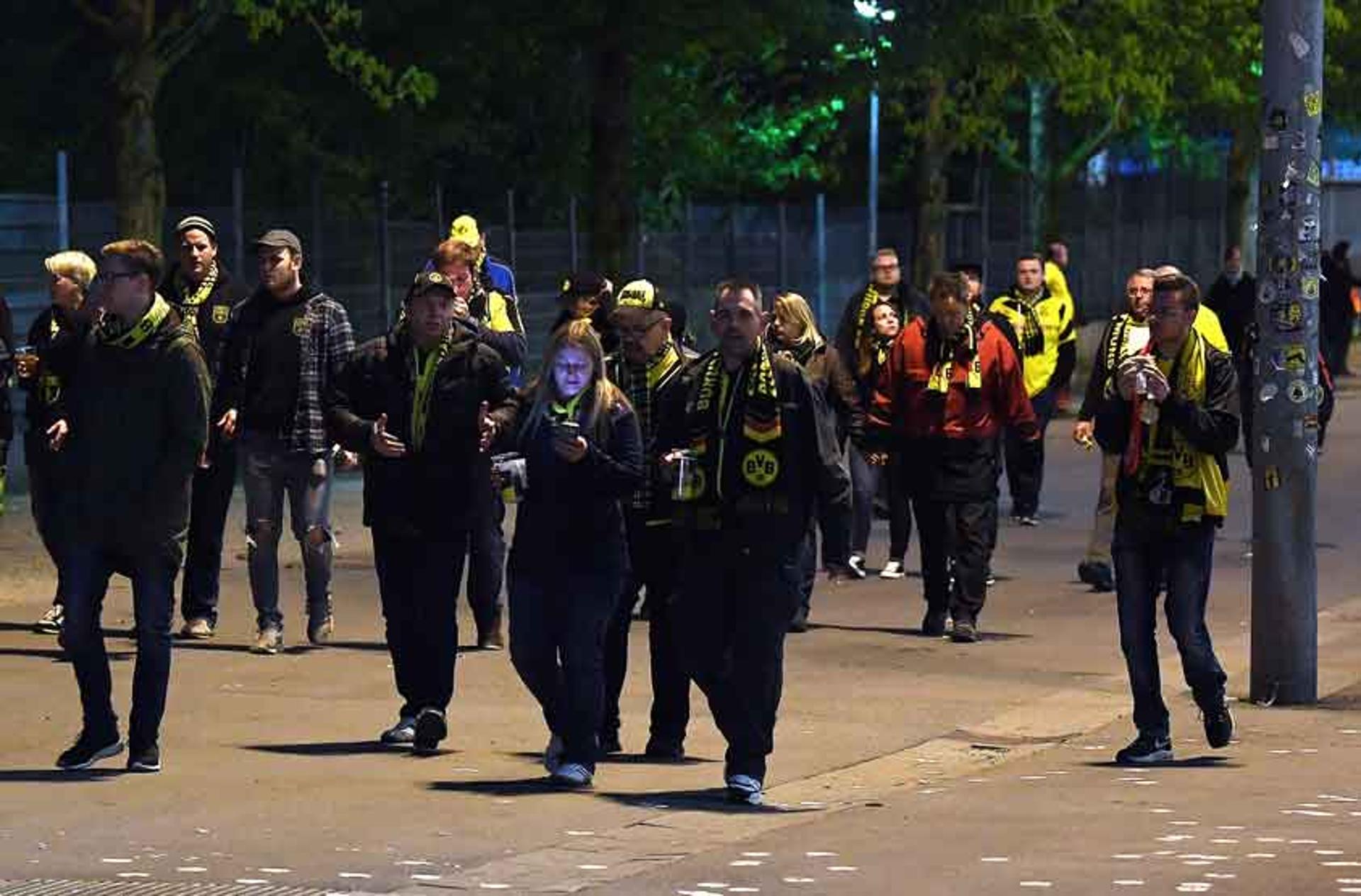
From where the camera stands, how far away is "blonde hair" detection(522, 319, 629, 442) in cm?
1072

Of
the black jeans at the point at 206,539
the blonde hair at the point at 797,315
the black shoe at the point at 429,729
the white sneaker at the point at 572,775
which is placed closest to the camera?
the white sneaker at the point at 572,775

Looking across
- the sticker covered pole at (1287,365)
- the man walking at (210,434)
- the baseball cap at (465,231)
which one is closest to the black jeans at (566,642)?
the sticker covered pole at (1287,365)

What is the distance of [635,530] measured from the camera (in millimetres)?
11711

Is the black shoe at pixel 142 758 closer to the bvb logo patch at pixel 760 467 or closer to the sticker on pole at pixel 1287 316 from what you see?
the bvb logo patch at pixel 760 467

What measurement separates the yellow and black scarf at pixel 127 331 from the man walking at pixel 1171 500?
3.36m

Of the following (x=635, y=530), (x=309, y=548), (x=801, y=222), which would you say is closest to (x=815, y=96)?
(x=801, y=222)

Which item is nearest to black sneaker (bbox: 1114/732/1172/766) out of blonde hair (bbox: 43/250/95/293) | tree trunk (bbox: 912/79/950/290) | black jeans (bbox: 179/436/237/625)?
black jeans (bbox: 179/436/237/625)

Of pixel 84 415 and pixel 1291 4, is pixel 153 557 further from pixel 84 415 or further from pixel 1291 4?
pixel 1291 4

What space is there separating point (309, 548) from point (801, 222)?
879 inches

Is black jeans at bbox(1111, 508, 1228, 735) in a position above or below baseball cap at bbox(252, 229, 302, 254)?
below

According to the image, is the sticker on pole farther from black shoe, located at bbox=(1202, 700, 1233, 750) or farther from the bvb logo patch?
the bvb logo patch

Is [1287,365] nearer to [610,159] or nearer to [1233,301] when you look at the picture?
[1233,301]

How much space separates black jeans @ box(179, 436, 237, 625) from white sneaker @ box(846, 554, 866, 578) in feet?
13.4

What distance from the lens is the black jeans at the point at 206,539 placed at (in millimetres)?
14758
